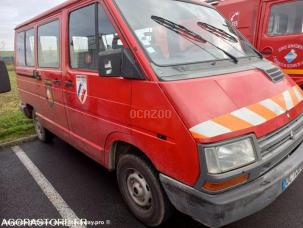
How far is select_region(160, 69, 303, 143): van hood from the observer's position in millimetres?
1961

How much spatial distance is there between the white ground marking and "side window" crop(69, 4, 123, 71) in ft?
5.15

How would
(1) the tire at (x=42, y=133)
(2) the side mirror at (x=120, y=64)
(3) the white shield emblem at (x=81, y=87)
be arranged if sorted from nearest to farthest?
(2) the side mirror at (x=120, y=64) < (3) the white shield emblem at (x=81, y=87) < (1) the tire at (x=42, y=133)

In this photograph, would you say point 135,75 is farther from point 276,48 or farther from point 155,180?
point 276,48

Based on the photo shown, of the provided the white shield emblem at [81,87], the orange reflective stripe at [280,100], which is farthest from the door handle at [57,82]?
the orange reflective stripe at [280,100]

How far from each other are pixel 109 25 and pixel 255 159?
174 cm

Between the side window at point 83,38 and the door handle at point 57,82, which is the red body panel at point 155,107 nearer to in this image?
the side window at point 83,38

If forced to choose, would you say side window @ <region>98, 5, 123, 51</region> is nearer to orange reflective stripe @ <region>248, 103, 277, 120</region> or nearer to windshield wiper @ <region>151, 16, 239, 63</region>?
windshield wiper @ <region>151, 16, 239, 63</region>

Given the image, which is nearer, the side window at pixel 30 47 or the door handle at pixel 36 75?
the door handle at pixel 36 75

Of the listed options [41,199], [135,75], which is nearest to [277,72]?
[135,75]

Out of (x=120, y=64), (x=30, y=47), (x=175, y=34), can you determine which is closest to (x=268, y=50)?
(x=175, y=34)

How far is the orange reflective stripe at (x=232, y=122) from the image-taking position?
1992mm

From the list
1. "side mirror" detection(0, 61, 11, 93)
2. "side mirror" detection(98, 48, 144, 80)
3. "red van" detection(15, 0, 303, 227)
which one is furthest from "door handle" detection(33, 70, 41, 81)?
"side mirror" detection(98, 48, 144, 80)

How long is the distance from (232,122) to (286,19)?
3.98 meters

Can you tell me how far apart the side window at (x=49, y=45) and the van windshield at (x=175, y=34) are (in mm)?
1481
